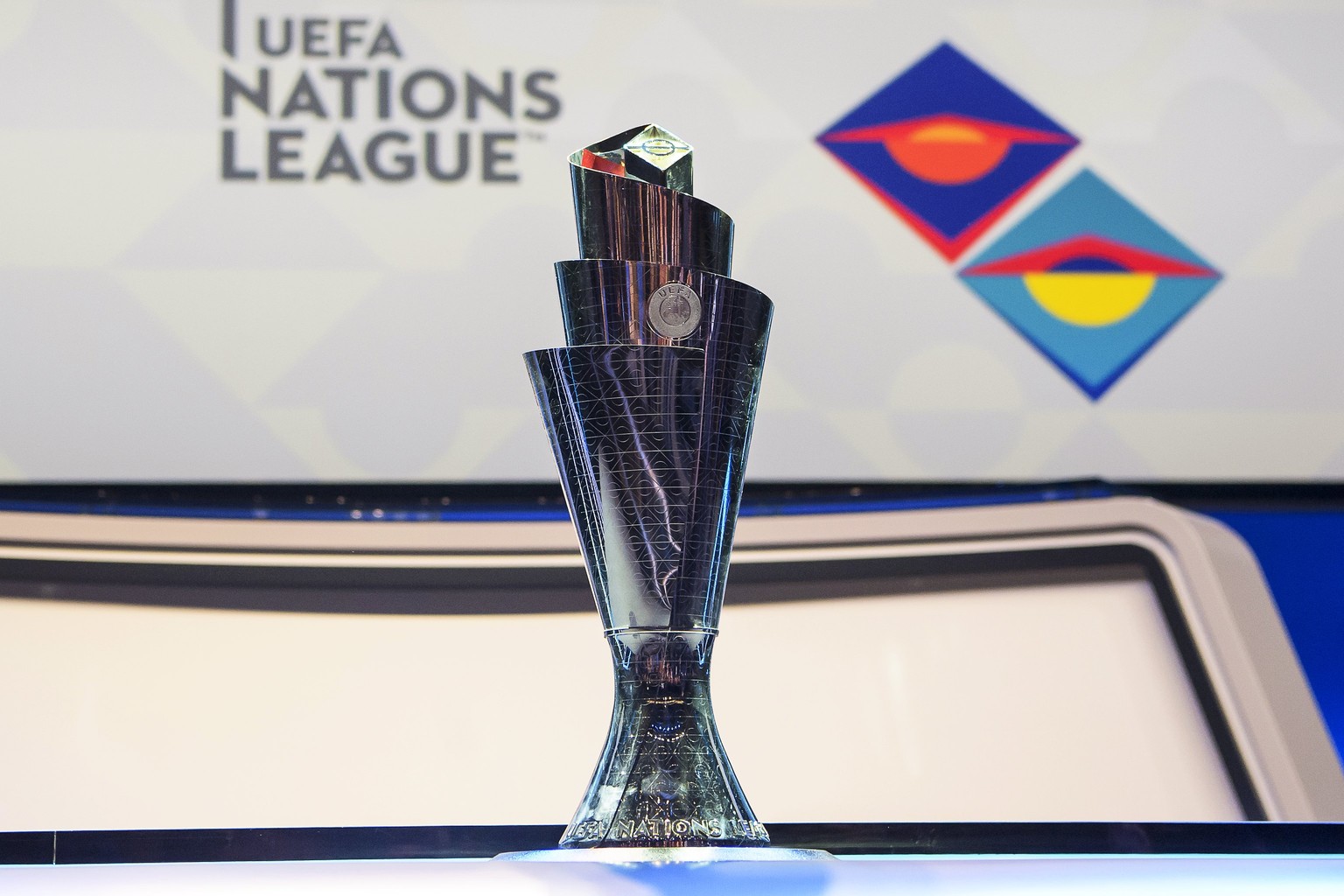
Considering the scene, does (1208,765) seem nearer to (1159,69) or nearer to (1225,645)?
(1225,645)

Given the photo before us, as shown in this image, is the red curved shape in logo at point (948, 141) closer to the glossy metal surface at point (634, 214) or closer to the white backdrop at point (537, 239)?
the white backdrop at point (537, 239)

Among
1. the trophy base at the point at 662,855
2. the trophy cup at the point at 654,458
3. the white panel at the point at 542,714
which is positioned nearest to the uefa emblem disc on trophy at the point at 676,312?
the trophy cup at the point at 654,458

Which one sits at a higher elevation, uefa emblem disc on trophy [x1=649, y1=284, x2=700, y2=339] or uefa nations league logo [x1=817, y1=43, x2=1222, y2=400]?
uefa nations league logo [x1=817, y1=43, x2=1222, y2=400]

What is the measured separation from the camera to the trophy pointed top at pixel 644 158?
2.70 feet

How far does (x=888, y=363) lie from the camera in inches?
66.9

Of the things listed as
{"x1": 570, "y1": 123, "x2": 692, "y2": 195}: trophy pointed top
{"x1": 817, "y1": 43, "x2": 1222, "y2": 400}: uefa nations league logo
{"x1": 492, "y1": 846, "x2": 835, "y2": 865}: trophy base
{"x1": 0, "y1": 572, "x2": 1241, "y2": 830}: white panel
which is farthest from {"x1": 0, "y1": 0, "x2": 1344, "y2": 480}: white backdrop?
{"x1": 492, "y1": 846, "x2": 835, "y2": 865}: trophy base

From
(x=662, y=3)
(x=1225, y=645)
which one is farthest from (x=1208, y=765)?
(x=662, y=3)

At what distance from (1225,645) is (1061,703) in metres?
0.22

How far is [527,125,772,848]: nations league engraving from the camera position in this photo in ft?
2.50

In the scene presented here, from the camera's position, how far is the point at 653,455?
78 centimetres

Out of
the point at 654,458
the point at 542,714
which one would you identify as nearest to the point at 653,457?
the point at 654,458

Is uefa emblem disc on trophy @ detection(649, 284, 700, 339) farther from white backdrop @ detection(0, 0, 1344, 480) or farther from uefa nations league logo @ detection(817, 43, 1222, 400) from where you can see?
uefa nations league logo @ detection(817, 43, 1222, 400)

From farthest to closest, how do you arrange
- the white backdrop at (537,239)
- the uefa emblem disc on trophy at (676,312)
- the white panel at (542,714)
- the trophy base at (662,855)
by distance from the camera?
the white backdrop at (537,239) → the white panel at (542,714) → the uefa emblem disc on trophy at (676,312) → the trophy base at (662,855)

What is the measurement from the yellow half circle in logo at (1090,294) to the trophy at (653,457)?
3.27ft
